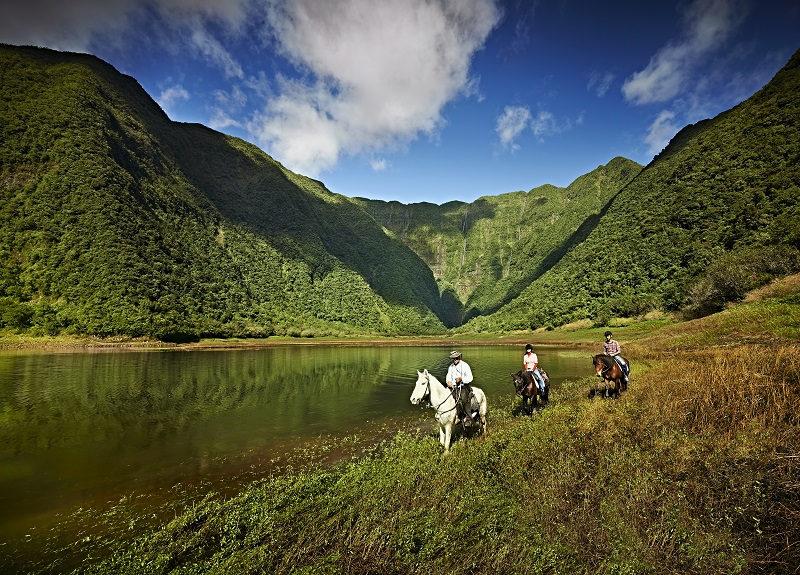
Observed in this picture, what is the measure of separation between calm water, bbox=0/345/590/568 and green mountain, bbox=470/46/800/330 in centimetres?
4118

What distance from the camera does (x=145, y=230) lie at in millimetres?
99875

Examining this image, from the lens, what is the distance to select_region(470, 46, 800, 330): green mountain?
53.2 m

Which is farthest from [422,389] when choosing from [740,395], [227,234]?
[227,234]

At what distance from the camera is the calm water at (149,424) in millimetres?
10367

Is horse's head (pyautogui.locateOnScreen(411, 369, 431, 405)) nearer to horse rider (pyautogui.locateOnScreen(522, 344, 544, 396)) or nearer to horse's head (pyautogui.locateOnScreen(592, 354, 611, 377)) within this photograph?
horse rider (pyautogui.locateOnScreen(522, 344, 544, 396))

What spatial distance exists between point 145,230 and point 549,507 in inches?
4735

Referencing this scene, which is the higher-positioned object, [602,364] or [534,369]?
[602,364]

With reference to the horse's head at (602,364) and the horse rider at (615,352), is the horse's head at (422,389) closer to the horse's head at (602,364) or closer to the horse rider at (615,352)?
the horse's head at (602,364)

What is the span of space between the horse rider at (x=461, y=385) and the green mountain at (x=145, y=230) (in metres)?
83.0

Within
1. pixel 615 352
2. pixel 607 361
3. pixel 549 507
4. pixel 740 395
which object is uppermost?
pixel 615 352

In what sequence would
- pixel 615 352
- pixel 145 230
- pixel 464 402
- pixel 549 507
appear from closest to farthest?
pixel 549 507 < pixel 464 402 < pixel 615 352 < pixel 145 230

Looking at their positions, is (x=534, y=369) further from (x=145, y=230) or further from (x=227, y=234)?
(x=227, y=234)

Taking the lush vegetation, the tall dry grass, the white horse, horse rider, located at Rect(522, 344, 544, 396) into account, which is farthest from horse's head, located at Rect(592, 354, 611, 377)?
the lush vegetation

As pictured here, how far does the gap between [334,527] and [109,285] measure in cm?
9633
